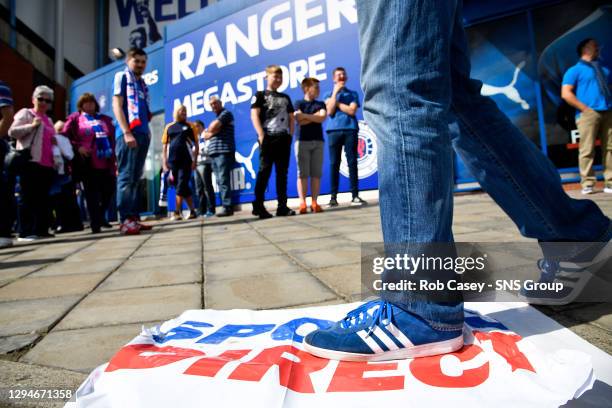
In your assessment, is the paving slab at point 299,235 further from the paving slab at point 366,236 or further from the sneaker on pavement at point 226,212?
the sneaker on pavement at point 226,212

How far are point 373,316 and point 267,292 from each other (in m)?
0.72

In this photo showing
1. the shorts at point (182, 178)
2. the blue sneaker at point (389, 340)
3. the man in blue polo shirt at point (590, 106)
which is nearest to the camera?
the blue sneaker at point (389, 340)

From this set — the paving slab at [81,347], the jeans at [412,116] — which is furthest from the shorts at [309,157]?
the jeans at [412,116]

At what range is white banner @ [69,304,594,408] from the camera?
694 millimetres

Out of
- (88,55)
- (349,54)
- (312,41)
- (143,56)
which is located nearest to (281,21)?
(312,41)

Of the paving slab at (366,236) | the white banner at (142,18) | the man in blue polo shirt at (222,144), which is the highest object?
the white banner at (142,18)

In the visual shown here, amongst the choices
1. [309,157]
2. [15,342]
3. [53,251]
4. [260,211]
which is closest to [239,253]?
[15,342]

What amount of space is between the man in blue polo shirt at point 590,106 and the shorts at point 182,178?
506cm

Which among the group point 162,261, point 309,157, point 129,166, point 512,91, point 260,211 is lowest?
point 162,261

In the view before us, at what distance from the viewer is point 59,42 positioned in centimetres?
1334

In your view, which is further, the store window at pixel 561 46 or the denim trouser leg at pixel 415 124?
the store window at pixel 561 46

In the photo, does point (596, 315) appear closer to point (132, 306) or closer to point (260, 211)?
point (132, 306)

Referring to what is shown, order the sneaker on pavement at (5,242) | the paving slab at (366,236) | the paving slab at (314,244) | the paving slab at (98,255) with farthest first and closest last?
the sneaker on pavement at (5,242) → the paving slab at (98,255) → the paving slab at (366,236) → the paving slab at (314,244)

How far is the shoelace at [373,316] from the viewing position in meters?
0.88
